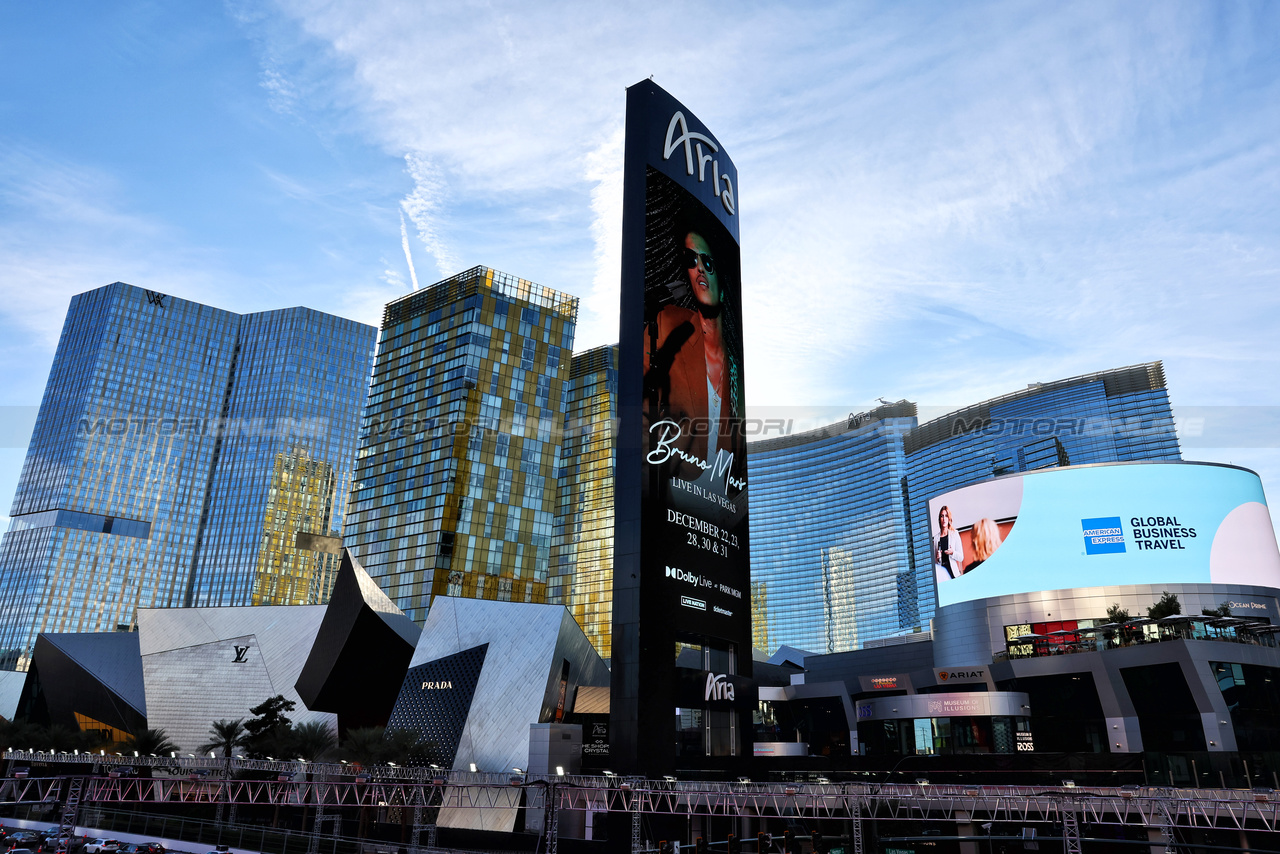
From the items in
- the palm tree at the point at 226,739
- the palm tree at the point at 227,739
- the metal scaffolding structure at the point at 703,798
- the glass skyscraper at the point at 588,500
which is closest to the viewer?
the metal scaffolding structure at the point at 703,798

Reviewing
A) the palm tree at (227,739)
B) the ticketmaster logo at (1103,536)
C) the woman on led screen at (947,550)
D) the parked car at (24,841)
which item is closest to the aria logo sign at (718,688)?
the palm tree at (227,739)

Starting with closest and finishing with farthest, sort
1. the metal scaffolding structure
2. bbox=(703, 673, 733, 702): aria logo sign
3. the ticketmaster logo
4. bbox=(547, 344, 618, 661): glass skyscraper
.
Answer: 1. the metal scaffolding structure
2. bbox=(703, 673, 733, 702): aria logo sign
3. the ticketmaster logo
4. bbox=(547, 344, 618, 661): glass skyscraper

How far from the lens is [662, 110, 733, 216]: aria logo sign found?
5808cm

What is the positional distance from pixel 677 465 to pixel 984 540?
182ft

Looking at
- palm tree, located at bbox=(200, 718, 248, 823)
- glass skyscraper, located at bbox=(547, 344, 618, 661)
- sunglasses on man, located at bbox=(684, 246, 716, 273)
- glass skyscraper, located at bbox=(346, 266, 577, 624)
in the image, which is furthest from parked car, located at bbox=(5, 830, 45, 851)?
glass skyscraper, located at bbox=(547, 344, 618, 661)

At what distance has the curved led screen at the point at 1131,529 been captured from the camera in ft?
275

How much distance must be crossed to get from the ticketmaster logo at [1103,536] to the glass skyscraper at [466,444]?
277 feet

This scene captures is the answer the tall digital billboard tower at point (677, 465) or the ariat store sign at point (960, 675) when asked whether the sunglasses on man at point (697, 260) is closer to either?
the tall digital billboard tower at point (677, 465)

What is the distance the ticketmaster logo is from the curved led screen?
9cm

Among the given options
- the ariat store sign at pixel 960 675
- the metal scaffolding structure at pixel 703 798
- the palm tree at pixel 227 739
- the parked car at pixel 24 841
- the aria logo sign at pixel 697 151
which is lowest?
the parked car at pixel 24 841

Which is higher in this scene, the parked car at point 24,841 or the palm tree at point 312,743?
the palm tree at point 312,743

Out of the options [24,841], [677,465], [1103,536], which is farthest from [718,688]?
[1103,536]

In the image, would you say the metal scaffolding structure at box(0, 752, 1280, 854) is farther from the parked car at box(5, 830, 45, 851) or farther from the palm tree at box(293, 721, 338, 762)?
the parked car at box(5, 830, 45, 851)

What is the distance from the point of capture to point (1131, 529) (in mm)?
85125
